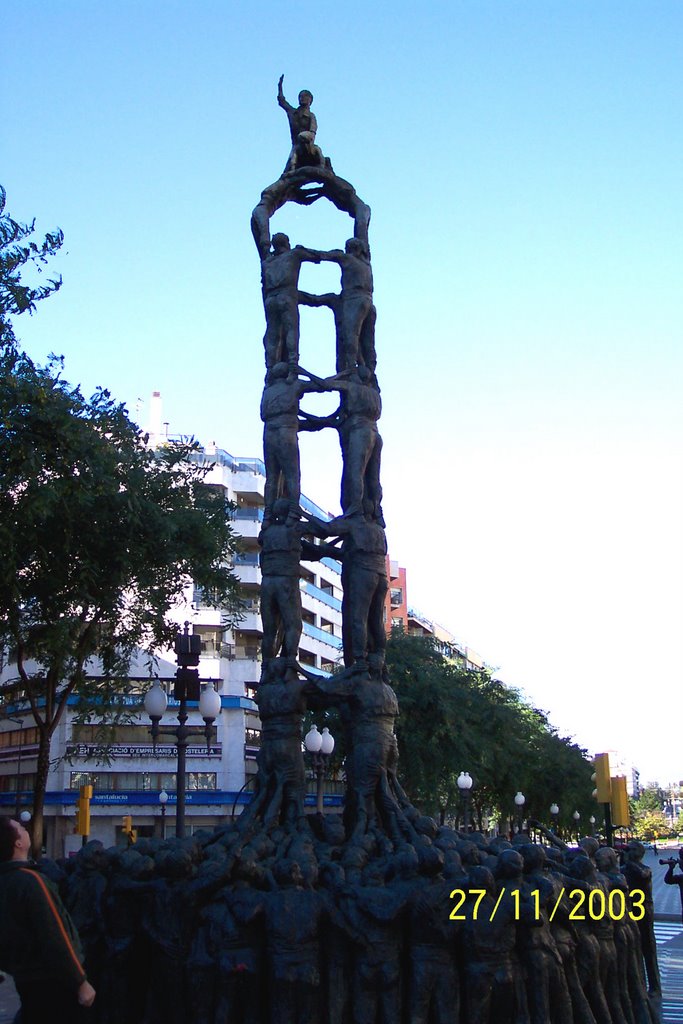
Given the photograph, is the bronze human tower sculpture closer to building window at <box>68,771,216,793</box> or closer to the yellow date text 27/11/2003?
the yellow date text 27/11/2003

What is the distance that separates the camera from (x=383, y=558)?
11289 millimetres

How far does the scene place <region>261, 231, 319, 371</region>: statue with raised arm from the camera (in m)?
11.6

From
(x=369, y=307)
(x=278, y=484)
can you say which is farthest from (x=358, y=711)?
(x=369, y=307)

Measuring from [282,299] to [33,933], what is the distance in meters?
8.36

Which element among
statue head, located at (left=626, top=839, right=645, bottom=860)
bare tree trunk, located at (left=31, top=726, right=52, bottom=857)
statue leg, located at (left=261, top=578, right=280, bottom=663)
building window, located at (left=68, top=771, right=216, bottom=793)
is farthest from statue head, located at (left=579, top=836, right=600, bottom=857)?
building window, located at (left=68, top=771, right=216, bottom=793)

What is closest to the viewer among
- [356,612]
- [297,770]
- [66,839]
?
[297,770]

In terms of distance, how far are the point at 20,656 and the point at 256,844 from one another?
10490 millimetres

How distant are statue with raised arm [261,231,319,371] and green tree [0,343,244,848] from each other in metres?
4.69

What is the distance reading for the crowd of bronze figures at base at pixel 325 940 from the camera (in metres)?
7.73

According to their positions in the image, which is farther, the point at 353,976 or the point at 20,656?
the point at 20,656

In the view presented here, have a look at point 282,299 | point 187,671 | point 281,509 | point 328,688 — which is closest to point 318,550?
point 281,509

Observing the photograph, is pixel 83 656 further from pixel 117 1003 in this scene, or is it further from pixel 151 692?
pixel 117 1003

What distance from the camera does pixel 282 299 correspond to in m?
11.7

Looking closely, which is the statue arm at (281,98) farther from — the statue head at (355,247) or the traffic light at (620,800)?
the traffic light at (620,800)
